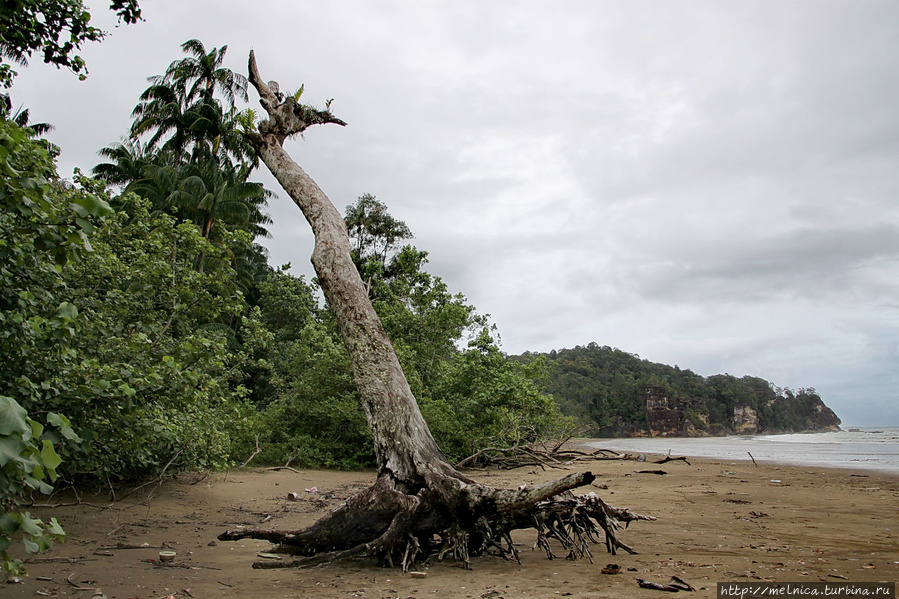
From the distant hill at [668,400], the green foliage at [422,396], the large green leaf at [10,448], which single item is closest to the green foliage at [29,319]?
the large green leaf at [10,448]

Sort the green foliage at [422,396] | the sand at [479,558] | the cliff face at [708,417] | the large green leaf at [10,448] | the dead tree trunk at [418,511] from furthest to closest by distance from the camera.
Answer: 1. the cliff face at [708,417]
2. the green foliage at [422,396]
3. the dead tree trunk at [418,511]
4. the sand at [479,558]
5. the large green leaf at [10,448]

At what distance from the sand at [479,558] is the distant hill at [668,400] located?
4457 cm

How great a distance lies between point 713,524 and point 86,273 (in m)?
8.41

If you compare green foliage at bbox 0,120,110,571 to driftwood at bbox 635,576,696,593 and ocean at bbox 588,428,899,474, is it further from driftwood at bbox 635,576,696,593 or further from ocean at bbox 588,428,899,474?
ocean at bbox 588,428,899,474

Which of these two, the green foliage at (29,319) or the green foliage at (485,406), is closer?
the green foliage at (29,319)

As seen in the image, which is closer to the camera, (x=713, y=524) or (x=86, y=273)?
(x=713, y=524)

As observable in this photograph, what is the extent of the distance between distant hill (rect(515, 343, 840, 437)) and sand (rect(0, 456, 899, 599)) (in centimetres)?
4457

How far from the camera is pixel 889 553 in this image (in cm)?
478

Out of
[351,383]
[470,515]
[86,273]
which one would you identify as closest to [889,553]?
[470,515]

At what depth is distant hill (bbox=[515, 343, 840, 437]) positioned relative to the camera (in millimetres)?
64062

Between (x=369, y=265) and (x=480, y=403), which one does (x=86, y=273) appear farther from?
(x=369, y=265)

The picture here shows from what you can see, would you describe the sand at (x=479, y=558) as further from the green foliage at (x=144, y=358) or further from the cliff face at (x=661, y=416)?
the cliff face at (x=661, y=416)

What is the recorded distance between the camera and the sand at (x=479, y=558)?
4.00m

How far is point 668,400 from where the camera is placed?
Result: 65.1 metres
